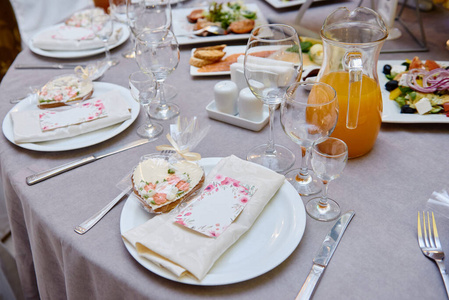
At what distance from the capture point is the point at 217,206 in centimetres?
77

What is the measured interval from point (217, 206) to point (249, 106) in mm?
364

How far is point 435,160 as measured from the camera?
0.93 metres

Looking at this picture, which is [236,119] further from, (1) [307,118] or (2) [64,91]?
(2) [64,91]

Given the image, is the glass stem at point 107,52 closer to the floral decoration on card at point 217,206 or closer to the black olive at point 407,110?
the floral decoration on card at point 217,206

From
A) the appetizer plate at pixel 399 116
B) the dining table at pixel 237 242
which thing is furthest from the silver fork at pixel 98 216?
the appetizer plate at pixel 399 116

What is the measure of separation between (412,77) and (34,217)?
0.96m

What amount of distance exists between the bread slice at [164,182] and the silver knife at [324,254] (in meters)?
0.27

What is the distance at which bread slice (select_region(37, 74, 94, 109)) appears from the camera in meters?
1.15

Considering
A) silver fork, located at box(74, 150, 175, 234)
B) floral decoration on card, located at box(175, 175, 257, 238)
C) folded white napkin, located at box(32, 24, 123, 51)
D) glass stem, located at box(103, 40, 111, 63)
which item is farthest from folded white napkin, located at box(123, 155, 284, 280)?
folded white napkin, located at box(32, 24, 123, 51)

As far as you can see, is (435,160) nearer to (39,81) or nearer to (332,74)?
(332,74)

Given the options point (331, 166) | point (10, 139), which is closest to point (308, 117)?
point (331, 166)

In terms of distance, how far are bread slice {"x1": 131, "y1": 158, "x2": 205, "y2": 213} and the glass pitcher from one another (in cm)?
33

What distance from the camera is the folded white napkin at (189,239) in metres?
0.66

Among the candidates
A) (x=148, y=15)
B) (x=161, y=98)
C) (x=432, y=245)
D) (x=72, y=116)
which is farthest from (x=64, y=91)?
(x=432, y=245)
